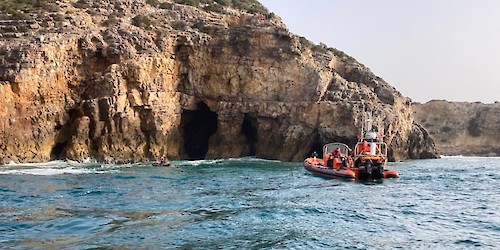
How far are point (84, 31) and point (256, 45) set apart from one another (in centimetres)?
1715

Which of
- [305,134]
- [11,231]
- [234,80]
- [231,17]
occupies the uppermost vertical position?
[231,17]

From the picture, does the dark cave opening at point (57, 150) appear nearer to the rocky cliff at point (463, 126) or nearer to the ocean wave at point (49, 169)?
the ocean wave at point (49, 169)

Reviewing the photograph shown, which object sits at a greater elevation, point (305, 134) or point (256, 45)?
point (256, 45)

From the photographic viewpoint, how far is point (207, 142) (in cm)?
5766

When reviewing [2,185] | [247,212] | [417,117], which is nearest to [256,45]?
[2,185]

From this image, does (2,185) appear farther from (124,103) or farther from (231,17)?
(231,17)

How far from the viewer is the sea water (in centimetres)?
1462

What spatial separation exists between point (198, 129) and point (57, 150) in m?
17.7

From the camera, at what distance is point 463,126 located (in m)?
102

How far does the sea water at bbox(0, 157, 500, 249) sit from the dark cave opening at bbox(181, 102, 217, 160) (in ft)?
70.5

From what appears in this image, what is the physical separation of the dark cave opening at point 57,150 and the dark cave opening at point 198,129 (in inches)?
507

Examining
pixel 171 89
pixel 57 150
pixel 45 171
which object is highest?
pixel 171 89

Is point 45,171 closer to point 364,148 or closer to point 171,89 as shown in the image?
point 171,89

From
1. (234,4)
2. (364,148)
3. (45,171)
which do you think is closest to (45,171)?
(45,171)
